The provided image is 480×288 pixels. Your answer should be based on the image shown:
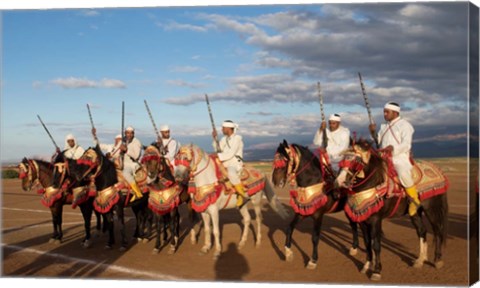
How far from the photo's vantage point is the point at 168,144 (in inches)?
497

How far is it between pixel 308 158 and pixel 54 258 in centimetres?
600

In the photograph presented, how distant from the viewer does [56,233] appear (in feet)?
42.1

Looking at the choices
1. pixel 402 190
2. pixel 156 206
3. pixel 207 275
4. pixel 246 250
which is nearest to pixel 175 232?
pixel 156 206

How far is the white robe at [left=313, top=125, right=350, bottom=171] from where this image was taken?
10078mm

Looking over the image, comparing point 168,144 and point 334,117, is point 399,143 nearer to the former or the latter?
point 334,117

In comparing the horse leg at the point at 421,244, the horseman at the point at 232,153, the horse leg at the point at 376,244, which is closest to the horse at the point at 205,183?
the horseman at the point at 232,153

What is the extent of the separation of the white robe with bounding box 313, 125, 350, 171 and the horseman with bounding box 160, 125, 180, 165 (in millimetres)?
3700

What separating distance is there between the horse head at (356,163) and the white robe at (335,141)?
3.43ft

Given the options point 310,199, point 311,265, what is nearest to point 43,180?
point 310,199

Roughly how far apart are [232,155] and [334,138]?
7.32 ft

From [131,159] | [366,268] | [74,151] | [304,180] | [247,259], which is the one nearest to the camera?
[366,268]

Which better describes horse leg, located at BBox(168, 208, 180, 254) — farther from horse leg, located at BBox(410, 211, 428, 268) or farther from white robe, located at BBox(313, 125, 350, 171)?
horse leg, located at BBox(410, 211, 428, 268)

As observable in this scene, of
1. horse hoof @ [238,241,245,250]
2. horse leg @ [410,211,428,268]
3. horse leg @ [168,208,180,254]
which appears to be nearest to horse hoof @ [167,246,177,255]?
horse leg @ [168,208,180,254]

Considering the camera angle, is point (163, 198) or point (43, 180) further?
point (43, 180)
